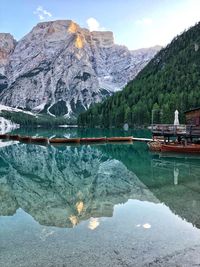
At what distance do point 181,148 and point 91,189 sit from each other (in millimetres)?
32306

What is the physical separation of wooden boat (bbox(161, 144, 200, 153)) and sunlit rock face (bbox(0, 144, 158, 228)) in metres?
15.7

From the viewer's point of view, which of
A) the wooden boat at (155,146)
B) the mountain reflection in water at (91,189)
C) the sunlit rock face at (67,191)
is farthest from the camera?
the wooden boat at (155,146)

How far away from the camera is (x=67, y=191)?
1083 inches

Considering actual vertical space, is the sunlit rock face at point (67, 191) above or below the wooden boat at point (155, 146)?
below

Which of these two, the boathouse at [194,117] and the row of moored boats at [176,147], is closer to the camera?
the row of moored boats at [176,147]

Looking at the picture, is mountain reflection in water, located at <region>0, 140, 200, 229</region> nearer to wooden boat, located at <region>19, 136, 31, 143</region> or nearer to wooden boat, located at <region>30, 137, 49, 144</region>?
wooden boat, located at <region>30, 137, 49, 144</region>

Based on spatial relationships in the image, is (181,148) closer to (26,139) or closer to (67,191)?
(67,191)

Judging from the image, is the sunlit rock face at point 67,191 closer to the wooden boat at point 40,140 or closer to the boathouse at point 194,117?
the boathouse at point 194,117

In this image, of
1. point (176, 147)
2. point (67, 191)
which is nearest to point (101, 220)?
point (67, 191)

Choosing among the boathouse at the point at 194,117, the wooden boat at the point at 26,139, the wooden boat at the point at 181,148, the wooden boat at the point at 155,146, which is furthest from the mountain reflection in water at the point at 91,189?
the wooden boat at the point at 26,139

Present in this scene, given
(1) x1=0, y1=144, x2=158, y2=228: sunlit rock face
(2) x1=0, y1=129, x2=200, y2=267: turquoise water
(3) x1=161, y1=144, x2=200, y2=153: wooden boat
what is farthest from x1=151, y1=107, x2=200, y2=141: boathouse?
(2) x1=0, y1=129, x2=200, y2=267: turquoise water

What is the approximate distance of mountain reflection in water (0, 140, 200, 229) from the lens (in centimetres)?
2028

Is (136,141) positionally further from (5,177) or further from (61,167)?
(5,177)

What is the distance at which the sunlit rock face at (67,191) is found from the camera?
2039 centimetres
